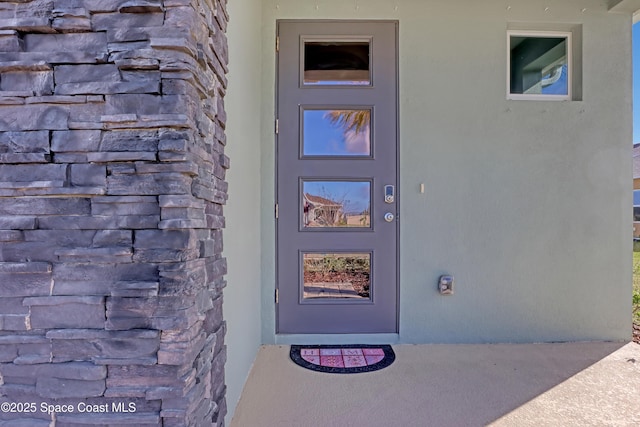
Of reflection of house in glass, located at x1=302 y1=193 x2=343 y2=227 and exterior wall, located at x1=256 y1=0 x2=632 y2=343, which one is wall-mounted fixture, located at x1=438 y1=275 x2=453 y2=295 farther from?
reflection of house in glass, located at x1=302 y1=193 x2=343 y2=227

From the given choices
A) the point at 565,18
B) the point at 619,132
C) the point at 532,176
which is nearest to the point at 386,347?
the point at 532,176

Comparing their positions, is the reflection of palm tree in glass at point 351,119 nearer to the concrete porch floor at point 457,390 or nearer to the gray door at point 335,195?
the gray door at point 335,195

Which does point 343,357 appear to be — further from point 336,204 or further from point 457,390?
point 336,204

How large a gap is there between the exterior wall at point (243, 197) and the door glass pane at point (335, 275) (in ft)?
1.31

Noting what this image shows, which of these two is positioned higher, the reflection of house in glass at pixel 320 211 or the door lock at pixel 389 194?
the door lock at pixel 389 194

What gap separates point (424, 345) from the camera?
2.70 meters

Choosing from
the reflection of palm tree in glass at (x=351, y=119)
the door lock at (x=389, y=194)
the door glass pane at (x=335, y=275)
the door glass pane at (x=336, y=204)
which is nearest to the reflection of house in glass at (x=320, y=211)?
the door glass pane at (x=336, y=204)

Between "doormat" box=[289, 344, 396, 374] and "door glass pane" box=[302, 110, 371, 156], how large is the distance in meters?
1.47

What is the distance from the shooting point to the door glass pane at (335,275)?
8.94 feet

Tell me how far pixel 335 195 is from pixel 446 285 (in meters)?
1.10

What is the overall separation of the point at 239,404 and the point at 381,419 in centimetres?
76

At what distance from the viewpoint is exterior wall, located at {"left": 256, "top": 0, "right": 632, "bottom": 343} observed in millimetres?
2715

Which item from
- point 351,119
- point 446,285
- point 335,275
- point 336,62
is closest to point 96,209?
point 335,275

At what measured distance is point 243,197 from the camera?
6.73 feet
